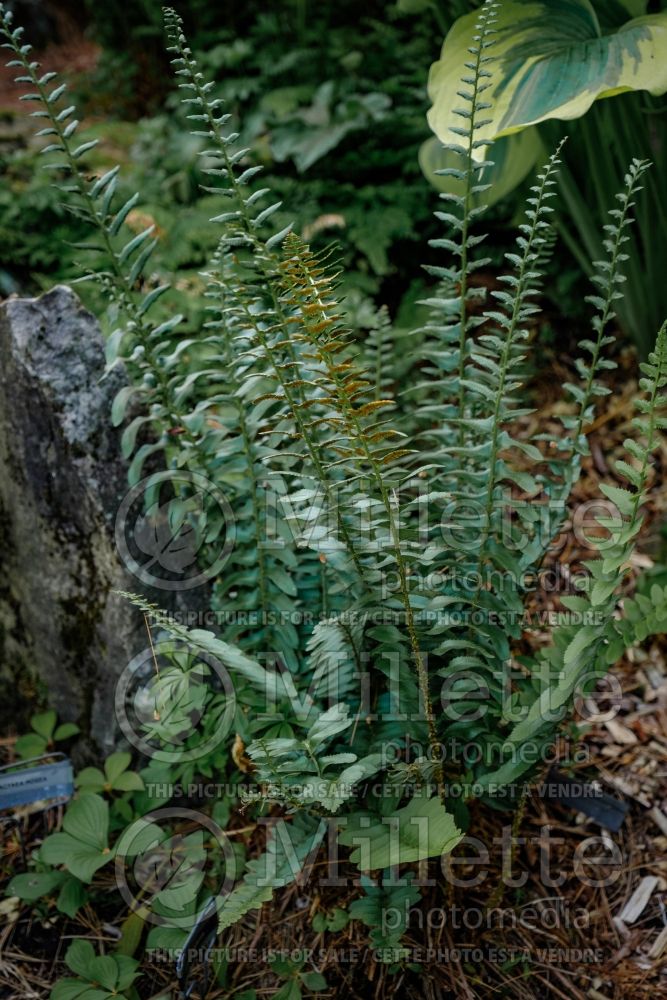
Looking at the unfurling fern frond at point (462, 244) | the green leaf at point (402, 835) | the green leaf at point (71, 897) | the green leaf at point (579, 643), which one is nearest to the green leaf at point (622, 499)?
the green leaf at point (579, 643)

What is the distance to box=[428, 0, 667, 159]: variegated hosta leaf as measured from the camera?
5.70ft

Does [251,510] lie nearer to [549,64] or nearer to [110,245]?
[110,245]

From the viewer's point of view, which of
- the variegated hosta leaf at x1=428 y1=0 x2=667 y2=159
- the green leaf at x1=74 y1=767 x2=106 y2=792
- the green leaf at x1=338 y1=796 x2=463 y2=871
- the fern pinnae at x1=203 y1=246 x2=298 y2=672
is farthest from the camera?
the green leaf at x1=74 y1=767 x2=106 y2=792

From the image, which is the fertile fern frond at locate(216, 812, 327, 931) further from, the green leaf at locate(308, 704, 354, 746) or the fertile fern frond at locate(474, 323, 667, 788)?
the fertile fern frond at locate(474, 323, 667, 788)

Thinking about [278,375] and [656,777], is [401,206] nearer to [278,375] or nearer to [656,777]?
[278,375]

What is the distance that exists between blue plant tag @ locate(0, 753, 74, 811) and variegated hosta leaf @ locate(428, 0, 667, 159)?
1.59 m

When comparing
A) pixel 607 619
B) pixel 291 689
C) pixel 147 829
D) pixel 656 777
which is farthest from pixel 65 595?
pixel 656 777

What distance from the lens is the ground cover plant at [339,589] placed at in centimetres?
134

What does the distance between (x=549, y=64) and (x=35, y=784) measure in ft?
6.61

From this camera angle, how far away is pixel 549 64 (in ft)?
6.22

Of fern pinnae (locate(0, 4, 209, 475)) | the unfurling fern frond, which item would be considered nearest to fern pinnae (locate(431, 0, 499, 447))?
the unfurling fern frond

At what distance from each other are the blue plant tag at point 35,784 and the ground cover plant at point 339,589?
0.08 meters

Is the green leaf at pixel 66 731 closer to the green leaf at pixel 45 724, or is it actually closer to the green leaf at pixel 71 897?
the green leaf at pixel 45 724

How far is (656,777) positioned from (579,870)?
33 cm
